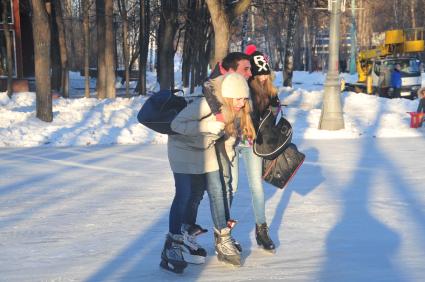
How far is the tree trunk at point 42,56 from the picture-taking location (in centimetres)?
1538

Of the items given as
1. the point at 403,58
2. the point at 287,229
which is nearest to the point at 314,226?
the point at 287,229

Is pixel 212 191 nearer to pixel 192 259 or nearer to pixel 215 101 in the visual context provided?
pixel 192 259

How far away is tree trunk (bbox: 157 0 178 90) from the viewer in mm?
24547

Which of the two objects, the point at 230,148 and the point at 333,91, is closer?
the point at 230,148

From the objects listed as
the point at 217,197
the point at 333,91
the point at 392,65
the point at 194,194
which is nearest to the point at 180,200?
the point at 194,194

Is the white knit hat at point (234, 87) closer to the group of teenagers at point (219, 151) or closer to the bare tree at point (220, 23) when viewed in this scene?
the group of teenagers at point (219, 151)

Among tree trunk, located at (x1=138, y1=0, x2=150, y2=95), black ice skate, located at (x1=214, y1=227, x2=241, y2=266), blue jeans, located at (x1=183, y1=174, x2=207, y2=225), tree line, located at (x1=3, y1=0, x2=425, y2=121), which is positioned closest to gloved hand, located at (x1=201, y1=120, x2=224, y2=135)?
blue jeans, located at (x1=183, y1=174, x2=207, y2=225)

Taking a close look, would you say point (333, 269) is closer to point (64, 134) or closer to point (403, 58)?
point (64, 134)

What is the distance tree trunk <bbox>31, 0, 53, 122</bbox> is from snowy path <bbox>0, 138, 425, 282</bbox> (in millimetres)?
5485

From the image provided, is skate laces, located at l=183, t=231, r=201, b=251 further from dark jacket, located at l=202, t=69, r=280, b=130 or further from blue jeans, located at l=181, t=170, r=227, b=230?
dark jacket, located at l=202, t=69, r=280, b=130

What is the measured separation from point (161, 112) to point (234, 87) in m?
0.55

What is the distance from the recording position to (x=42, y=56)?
15.5 metres

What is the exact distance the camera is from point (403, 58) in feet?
102

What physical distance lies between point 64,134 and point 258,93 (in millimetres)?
9484
